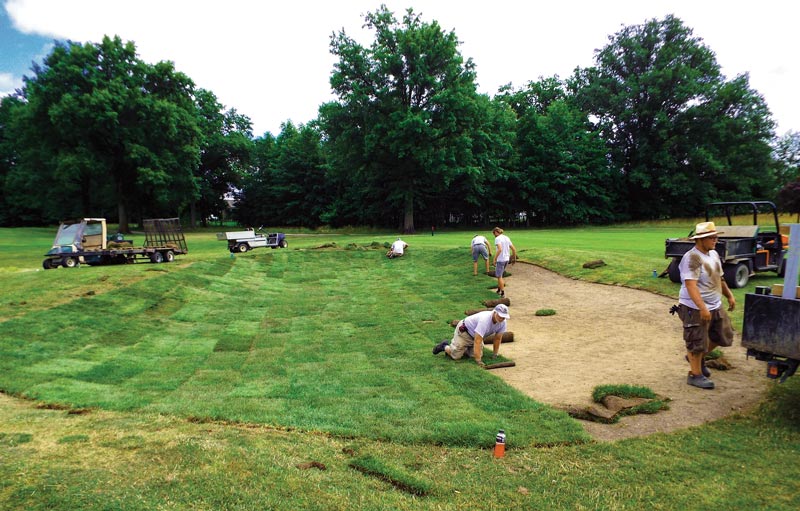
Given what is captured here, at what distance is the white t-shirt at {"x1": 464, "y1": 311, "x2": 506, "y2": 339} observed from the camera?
906 centimetres

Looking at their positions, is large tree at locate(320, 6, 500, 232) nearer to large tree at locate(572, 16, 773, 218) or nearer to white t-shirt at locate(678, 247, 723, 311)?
large tree at locate(572, 16, 773, 218)

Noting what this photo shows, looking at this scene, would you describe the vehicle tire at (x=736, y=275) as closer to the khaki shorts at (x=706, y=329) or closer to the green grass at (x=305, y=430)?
the green grass at (x=305, y=430)

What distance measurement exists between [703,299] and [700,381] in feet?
4.10

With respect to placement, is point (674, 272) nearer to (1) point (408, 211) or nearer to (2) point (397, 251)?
(2) point (397, 251)

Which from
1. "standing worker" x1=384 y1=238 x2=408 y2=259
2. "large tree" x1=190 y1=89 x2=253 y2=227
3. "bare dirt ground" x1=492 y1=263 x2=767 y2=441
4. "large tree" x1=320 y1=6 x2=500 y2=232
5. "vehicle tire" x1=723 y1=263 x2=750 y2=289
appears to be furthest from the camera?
"large tree" x1=190 y1=89 x2=253 y2=227

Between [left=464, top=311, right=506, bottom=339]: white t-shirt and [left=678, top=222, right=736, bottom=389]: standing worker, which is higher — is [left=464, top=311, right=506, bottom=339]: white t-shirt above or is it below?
below

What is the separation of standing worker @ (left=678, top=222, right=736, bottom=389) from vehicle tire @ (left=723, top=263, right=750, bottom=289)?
23.7ft

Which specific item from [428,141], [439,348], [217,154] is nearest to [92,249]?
[439,348]

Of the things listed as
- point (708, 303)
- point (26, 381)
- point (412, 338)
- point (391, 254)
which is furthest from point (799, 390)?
point (391, 254)

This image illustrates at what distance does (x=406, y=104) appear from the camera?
4666 centimetres

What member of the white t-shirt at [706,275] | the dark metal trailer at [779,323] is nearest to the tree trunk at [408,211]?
the white t-shirt at [706,275]

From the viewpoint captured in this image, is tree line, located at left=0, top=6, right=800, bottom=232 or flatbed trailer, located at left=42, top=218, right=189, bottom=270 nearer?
flatbed trailer, located at left=42, top=218, right=189, bottom=270

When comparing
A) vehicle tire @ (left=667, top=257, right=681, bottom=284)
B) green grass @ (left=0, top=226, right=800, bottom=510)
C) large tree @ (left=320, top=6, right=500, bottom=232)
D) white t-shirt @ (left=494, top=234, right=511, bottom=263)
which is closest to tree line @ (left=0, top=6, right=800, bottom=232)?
large tree @ (left=320, top=6, right=500, bottom=232)

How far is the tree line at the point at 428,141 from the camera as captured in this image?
4556cm
